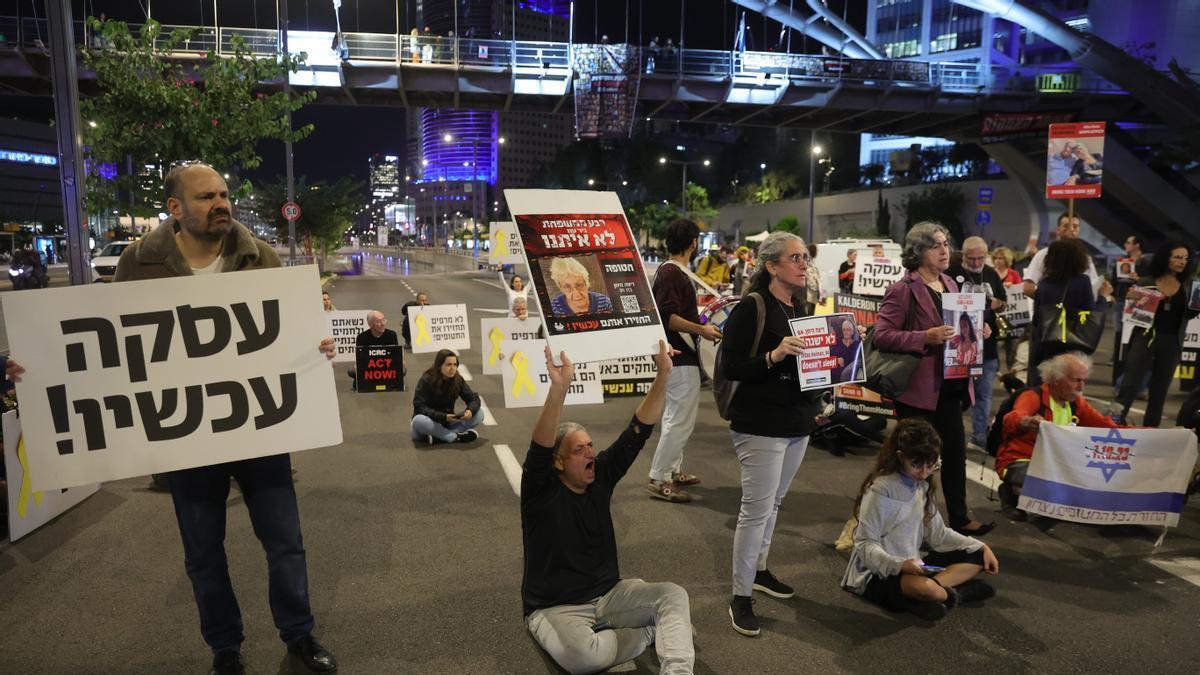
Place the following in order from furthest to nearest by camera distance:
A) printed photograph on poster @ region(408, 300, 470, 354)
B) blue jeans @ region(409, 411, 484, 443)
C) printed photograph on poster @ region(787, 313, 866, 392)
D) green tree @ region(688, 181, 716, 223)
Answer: green tree @ region(688, 181, 716, 223), printed photograph on poster @ region(408, 300, 470, 354), blue jeans @ region(409, 411, 484, 443), printed photograph on poster @ region(787, 313, 866, 392)

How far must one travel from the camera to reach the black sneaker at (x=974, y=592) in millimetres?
4273

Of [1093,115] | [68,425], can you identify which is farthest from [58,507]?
[1093,115]

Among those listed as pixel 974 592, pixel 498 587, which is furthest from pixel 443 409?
pixel 974 592

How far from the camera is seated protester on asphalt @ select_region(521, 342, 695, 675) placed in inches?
134

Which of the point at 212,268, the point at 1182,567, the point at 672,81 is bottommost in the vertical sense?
the point at 1182,567

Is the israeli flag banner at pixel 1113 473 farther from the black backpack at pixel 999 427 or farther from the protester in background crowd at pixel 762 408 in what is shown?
the protester in background crowd at pixel 762 408

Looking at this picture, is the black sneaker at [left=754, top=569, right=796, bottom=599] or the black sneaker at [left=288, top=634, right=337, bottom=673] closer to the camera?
the black sneaker at [left=288, top=634, right=337, bottom=673]

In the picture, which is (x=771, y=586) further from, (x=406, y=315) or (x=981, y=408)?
(x=406, y=315)

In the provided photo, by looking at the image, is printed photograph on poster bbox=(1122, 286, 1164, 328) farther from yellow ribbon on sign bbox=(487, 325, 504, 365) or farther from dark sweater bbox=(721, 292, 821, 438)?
yellow ribbon on sign bbox=(487, 325, 504, 365)

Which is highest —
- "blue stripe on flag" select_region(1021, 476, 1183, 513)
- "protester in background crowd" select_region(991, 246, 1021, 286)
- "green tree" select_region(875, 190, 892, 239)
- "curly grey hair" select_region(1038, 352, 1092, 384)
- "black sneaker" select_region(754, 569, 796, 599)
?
"green tree" select_region(875, 190, 892, 239)

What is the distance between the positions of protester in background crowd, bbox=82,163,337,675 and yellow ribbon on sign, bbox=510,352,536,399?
373 centimetres

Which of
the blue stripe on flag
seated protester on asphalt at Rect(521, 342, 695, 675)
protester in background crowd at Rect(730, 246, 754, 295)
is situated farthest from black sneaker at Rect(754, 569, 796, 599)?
protester in background crowd at Rect(730, 246, 754, 295)

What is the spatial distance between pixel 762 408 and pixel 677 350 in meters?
1.76

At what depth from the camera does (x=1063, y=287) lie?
23.9 ft
